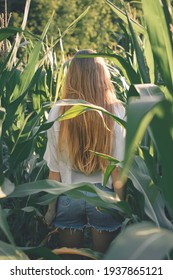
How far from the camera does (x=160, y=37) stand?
1770mm

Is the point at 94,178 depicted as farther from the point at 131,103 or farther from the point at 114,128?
the point at 131,103

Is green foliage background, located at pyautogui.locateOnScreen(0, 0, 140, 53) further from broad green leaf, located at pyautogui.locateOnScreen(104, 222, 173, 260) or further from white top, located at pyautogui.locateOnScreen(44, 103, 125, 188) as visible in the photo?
broad green leaf, located at pyautogui.locateOnScreen(104, 222, 173, 260)

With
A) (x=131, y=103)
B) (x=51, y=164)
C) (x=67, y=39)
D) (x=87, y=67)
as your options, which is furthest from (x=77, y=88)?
(x=67, y=39)

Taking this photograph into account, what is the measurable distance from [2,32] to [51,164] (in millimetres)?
609

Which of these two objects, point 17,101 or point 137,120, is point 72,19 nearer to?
point 17,101

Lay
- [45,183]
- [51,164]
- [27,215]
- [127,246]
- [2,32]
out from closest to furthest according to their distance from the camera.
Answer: [127,246] → [45,183] → [2,32] → [51,164] → [27,215]

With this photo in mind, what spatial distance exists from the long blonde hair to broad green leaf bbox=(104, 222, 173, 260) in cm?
120

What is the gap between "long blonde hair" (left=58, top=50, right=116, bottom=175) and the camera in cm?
265

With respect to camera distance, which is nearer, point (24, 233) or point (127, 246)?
point (127, 246)

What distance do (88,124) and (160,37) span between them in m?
0.93

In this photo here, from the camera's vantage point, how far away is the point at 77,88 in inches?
107

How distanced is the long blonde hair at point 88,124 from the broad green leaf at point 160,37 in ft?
2.86

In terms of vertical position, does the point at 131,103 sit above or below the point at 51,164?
above

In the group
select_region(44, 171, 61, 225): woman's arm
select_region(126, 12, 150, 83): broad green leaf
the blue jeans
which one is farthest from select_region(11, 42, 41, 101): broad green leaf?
select_region(126, 12, 150, 83): broad green leaf
